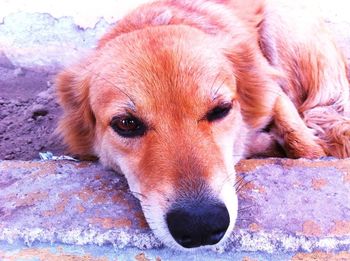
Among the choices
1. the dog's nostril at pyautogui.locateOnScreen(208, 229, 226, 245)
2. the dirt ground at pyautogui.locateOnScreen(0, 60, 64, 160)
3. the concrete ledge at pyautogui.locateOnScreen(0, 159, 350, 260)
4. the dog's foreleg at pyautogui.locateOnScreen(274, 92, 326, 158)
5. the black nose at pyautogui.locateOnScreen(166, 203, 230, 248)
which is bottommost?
the dirt ground at pyautogui.locateOnScreen(0, 60, 64, 160)

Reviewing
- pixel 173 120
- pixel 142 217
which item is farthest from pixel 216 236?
pixel 173 120

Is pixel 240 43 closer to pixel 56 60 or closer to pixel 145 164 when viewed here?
pixel 145 164

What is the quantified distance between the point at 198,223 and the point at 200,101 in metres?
0.62

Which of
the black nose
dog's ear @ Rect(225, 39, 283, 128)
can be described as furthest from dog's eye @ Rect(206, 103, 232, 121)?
the black nose

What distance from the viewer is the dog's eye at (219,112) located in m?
2.41

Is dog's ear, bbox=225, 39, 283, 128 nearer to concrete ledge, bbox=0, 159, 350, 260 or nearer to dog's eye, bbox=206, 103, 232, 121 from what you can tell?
dog's eye, bbox=206, 103, 232, 121

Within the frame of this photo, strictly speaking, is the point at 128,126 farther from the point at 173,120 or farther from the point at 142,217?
the point at 142,217

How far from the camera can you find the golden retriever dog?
6.87 feet

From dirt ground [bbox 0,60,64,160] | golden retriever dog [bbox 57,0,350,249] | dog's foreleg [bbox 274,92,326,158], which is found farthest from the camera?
dirt ground [bbox 0,60,64,160]

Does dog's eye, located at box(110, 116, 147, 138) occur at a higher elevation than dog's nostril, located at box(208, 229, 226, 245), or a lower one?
higher

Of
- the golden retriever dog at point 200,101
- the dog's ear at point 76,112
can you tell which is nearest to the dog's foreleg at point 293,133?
the golden retriever dog at point 200,101

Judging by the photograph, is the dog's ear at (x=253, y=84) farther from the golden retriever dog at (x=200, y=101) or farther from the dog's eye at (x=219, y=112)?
the dog's eye at (x=219, y=112)

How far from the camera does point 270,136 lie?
325 centimetres

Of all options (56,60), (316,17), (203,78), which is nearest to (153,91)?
(203,78)
